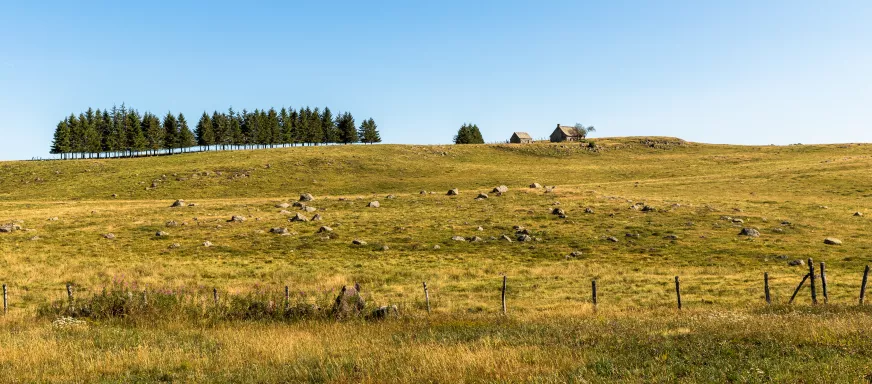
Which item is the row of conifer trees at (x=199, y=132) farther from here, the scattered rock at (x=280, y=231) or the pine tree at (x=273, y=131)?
the scattered rock at (x=280, y=231)

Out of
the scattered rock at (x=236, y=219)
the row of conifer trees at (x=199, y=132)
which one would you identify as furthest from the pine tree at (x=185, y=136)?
the scattered rock at (x=236, y=219)

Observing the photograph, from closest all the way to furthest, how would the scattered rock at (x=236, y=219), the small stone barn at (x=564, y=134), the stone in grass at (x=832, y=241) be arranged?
the stone in grass at (x=832, y=241) → the scattered rock at (x=236, y=219) → the small stone barn at (x=564, y=134)

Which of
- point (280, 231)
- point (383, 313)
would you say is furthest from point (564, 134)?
point (383, 313)

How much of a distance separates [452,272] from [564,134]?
126411 mm

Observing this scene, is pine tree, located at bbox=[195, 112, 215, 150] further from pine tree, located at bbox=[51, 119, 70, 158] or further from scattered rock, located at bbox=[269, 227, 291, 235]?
scattered rock, located at bbox=[269, 227, 291, 235]

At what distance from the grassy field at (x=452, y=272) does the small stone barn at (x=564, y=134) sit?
53.4 metres

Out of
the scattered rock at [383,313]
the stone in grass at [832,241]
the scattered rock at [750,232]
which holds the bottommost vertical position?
the stone in grass at [832,241]

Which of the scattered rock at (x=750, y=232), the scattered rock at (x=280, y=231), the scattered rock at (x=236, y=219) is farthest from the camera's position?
the scattered rock at (x=236, y=219)

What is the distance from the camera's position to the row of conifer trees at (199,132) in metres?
127

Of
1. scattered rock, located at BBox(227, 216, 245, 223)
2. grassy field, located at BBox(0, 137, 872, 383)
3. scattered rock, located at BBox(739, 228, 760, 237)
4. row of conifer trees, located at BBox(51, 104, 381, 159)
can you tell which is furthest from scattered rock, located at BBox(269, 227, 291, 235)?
row of conifer trees, located at BBox(51, 104, 381, 159)

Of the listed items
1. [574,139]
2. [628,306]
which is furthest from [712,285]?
[574,139]

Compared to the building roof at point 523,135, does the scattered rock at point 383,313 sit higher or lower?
lower

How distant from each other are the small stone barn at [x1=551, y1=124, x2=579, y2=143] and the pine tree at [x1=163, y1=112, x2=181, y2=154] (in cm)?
10692

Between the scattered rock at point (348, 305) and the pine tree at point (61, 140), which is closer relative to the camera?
the scattered rock at point (348, 305)
